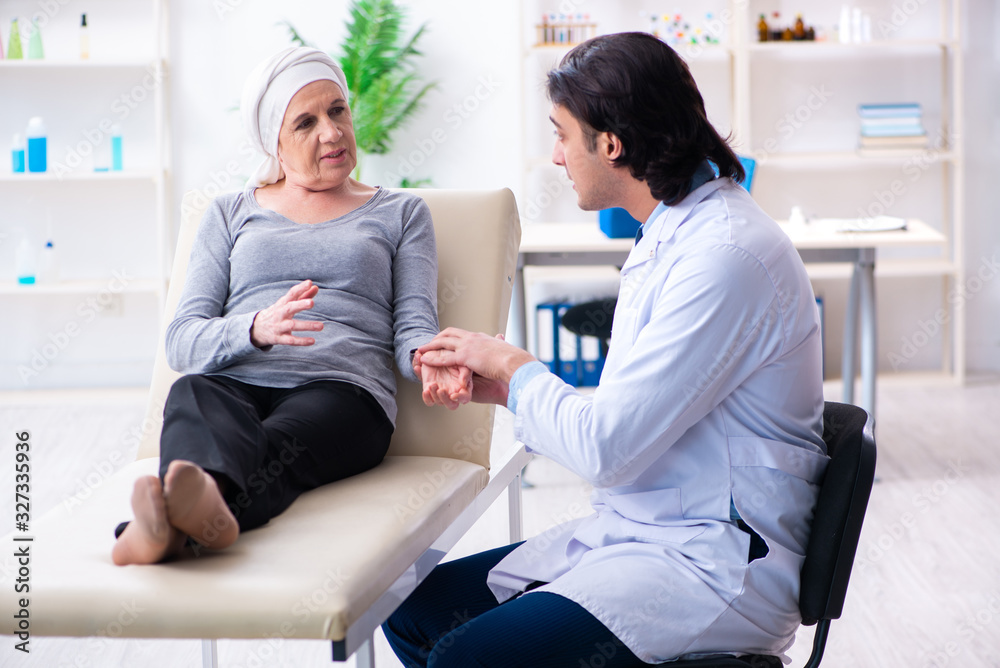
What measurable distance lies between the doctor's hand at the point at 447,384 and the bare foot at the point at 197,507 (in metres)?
0.34

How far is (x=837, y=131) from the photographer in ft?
13.9

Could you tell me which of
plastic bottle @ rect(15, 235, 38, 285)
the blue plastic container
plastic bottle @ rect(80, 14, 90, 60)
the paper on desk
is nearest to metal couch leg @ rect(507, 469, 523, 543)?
the blue plastic container

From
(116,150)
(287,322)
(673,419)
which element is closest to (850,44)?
(116,150)

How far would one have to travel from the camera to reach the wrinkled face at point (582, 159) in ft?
3.89

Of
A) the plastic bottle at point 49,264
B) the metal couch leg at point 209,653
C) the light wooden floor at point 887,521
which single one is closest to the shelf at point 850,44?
the light wooden floor at point 887,521

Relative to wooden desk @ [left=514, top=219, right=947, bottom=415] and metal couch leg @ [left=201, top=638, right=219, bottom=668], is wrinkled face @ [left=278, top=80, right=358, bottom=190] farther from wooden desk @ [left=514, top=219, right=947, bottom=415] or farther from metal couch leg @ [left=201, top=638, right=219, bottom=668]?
wooden desk @ [left=514, top=219, right=947, bottom=415]

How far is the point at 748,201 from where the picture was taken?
1.13 metres

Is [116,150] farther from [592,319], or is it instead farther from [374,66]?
[592,319]

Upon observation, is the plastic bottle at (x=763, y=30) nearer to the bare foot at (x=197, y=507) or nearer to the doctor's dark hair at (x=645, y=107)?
the doctor's dark hair at (x=645, y=107)

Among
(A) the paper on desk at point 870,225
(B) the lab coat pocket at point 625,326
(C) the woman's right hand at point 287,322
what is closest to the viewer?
(B) the lab coat pocket at point 625,326

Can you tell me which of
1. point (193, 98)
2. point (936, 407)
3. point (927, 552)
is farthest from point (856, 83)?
point (193, 98)

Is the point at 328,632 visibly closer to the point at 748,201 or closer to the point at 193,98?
the point at 748,201

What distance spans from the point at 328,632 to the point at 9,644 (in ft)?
4.43

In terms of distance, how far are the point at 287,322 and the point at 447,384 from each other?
263 millimetres
